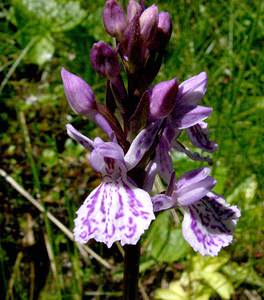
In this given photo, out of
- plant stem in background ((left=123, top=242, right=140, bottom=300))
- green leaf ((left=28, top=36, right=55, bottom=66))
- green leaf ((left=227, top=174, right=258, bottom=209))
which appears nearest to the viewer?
plant stem in background ((left=123, top=242, right=140, bottom=300))

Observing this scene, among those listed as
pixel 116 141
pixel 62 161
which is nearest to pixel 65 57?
pixel 62 161

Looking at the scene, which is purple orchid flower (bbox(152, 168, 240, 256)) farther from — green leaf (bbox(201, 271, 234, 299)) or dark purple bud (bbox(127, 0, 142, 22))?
green leaf (bbox(201, 271, 234, 299))

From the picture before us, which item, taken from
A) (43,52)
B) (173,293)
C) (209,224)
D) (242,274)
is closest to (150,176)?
(209,224)

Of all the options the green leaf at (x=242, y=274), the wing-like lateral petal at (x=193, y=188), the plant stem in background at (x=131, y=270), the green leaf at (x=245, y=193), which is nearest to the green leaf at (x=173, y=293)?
the green leaf at (x=242, y=274)

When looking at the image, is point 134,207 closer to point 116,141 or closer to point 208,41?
point 116,141

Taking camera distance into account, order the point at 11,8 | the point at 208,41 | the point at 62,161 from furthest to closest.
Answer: the point at 11,8 < the point at 208,41 < the point at 62,161

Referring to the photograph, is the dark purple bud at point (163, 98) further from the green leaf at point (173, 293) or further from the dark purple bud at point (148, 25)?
the green leaf at point (173, 293)

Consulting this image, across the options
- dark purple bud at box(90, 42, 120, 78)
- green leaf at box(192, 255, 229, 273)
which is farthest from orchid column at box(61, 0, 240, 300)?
green leaf at box(192, 255, 229, 273)
